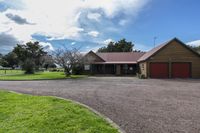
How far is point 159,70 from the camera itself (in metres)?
32.5

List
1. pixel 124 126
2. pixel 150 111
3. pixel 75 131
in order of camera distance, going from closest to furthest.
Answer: pixel 75 131 → pixel 124 126 → pixel 150 111

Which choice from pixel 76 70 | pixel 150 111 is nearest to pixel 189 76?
pixel 76 70

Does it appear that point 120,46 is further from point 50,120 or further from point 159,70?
point 50,120

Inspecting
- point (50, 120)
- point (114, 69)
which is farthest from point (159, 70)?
point (50, 120)

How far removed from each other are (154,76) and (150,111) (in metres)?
24.4

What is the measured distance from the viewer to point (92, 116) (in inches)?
290

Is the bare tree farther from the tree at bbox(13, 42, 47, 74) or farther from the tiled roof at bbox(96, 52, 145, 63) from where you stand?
the tree at bbox(13, 42, 47, 74)

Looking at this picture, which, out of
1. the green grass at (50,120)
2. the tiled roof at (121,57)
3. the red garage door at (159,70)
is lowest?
the green grass at (50,120)

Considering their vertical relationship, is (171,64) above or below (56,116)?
above

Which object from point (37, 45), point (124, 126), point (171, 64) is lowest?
point (124, 126)

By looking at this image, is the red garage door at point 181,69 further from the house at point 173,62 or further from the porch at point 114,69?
the porch at point 114,69

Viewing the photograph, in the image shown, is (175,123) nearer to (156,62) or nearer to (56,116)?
(56,116)

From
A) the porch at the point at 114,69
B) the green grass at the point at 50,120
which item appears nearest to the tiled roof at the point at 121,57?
the porch at the point at 114,69

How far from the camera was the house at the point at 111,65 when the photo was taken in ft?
142
